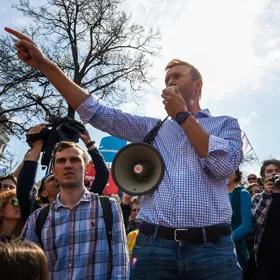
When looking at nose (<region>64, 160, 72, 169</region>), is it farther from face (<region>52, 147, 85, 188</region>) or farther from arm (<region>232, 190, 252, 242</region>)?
arm (<region>232, 190, 252, 242</region>)

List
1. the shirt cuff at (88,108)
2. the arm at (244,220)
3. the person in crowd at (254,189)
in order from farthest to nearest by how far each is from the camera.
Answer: the person in crowd at (254,189)
the arm at (244,220)
the shirt cuff at (88,108)

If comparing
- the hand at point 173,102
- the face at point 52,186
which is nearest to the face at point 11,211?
the face at point 52,186

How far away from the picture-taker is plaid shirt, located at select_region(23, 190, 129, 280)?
304 cm

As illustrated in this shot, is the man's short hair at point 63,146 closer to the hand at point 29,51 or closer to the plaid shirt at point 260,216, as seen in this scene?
the hand at point 29,51

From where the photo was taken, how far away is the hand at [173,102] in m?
2.65

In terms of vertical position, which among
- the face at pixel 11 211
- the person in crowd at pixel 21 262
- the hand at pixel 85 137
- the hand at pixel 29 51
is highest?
the hand at pixel 85 137

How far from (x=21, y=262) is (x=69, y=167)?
208 centimetres

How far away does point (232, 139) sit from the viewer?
109 inches

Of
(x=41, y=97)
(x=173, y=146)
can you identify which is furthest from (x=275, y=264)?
(x=41, y=97)

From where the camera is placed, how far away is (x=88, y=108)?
2789mm

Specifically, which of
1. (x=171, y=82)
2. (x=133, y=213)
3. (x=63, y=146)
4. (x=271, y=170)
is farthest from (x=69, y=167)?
(x=133, y=213)

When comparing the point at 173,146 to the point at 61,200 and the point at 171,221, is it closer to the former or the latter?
the point at 171,221

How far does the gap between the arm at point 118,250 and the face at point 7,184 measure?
1.96 meters

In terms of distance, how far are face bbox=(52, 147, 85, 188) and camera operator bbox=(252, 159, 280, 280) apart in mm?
1925
